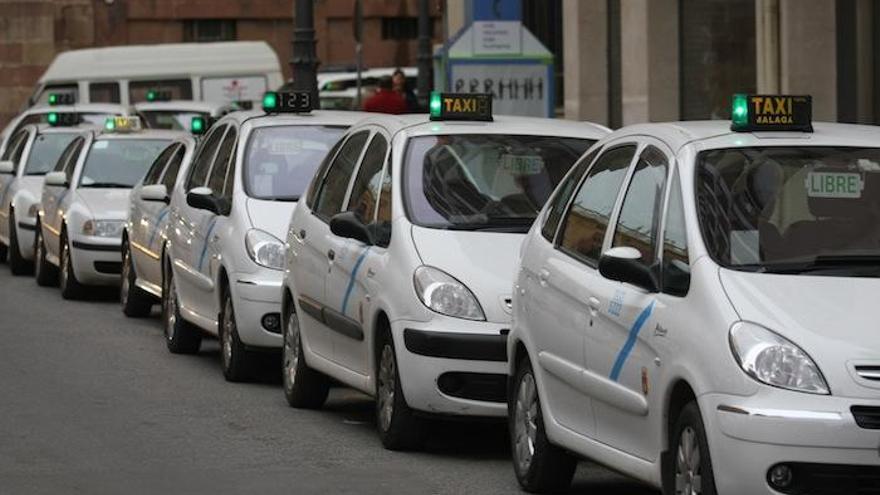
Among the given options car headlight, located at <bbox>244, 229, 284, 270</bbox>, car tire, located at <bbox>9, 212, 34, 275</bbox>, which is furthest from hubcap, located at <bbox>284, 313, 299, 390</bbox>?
car tire, located at <bbox>9, 212, 34, 275</bbox>

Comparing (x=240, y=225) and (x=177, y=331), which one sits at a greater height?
(x=240, y=225)

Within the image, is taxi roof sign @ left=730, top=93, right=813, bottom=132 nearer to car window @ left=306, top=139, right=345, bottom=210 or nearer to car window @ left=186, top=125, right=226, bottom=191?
car window @ left=306, top=139, right=345, bottom=210

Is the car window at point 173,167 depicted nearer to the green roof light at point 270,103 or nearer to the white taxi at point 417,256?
the green roof light at point 270,103

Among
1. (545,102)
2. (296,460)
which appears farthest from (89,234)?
(296,460)

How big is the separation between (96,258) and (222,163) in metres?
5.15

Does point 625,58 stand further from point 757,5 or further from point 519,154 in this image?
point 519,154

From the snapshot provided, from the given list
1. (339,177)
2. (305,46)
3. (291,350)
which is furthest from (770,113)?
(305,46)

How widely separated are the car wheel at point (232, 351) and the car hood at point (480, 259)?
9.85 feet

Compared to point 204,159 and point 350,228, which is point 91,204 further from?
point 350,228

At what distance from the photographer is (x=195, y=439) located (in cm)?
1153

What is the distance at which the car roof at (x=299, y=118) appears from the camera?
15289mm

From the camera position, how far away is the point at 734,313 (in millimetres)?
7789

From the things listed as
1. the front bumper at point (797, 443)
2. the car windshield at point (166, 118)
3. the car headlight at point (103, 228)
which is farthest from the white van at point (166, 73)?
the front bumper at point (797, 443)

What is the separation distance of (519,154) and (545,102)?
7.78 meters
